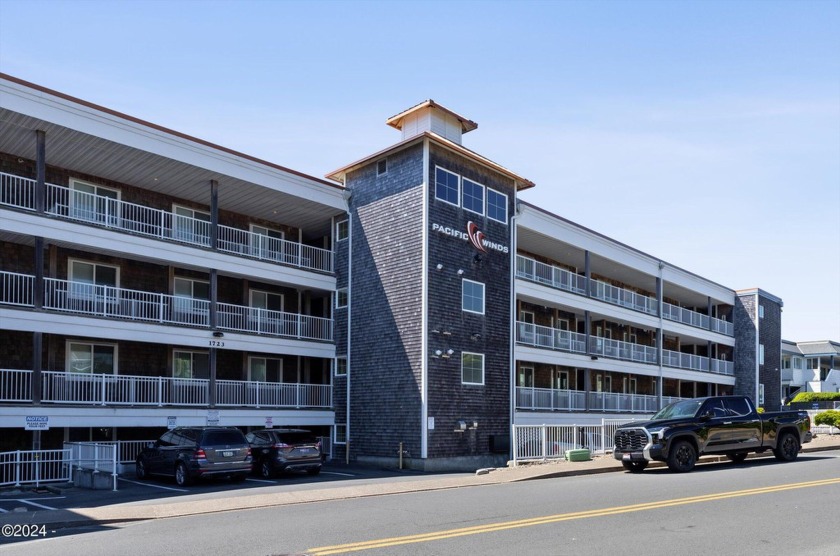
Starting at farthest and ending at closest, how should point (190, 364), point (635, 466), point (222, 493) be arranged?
point (190, 364) < point (635, 466) < point (222, 493)

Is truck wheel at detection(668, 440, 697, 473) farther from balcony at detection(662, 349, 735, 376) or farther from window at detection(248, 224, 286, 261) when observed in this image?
balcony at detection(662, 349, 735, 376)

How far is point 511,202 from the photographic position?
3241 centimetres

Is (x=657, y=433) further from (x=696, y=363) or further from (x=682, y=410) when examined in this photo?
(x=696, y=363)

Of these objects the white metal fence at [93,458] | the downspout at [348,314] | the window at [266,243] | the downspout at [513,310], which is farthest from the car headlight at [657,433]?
the window at [266,243]

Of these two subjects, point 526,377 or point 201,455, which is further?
point 526,377

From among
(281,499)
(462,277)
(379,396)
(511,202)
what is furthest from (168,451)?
(511,202)

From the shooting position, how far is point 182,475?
68.5 feet

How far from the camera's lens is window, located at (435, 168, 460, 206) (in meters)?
29.0

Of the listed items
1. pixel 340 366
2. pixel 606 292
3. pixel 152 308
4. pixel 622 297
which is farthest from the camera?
pixel 622 297

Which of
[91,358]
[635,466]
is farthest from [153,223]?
[635,466]

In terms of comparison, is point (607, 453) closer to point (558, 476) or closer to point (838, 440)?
point (558, 476)

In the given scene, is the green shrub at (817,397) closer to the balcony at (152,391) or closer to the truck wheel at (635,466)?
the truck wheel at (635,466)

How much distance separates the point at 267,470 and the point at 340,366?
8473 millimetres

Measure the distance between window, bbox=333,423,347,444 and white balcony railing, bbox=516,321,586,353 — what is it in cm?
822
